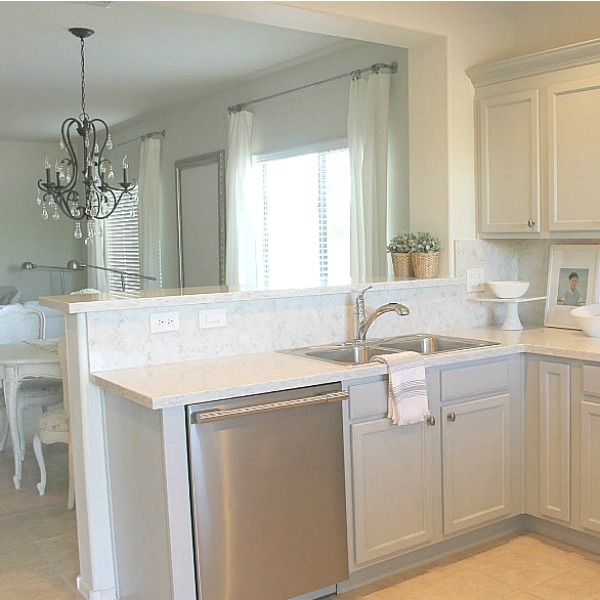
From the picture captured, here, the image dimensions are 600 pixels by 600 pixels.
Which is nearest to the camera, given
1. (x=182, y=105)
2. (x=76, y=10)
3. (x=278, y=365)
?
(x=278, y=365)

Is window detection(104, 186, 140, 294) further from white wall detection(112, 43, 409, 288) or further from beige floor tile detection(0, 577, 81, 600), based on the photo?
beige floor tile detection(0, 577, 81, 600)

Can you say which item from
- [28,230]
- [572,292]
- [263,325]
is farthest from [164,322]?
[28,230]

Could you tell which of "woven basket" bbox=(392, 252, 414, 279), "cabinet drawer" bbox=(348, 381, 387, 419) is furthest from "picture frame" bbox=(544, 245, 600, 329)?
"cabinet drawer" bbox=(348, 381, 387, 419)

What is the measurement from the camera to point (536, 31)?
4133 millimetres

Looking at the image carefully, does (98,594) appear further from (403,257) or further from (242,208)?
(242,208)

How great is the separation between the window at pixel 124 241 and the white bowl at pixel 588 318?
550cm

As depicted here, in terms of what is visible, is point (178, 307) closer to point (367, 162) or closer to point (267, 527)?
point (267, 527)

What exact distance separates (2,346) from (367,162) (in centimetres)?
252

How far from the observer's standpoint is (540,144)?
380 cm

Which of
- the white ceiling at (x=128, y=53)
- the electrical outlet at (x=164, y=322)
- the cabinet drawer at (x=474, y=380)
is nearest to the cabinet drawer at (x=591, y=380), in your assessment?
the cabinet drawer at (x=474, y=380)

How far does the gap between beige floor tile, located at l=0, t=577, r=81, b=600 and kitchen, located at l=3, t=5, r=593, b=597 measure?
12cm

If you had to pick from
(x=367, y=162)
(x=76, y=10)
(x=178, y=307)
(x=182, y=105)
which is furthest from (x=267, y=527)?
(x=182, y=105)

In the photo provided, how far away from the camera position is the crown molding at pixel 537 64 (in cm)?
353

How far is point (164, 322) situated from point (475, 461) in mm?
1459
